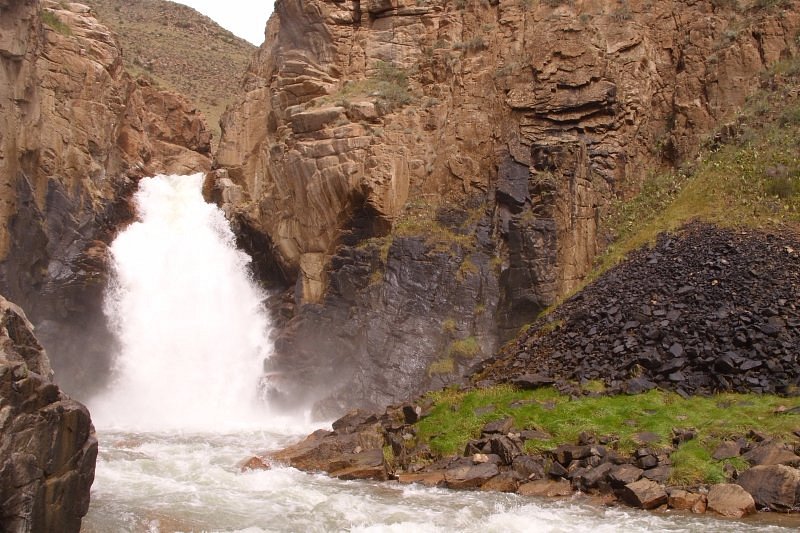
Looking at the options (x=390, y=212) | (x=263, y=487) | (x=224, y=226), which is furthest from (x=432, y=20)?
(x=263, y=487)

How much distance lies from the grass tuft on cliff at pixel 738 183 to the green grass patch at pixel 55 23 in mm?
24193

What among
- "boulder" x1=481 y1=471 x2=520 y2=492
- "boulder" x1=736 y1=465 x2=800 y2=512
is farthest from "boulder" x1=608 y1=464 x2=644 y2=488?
"boulder" x1=481 y1=471 x2=520 y2=492

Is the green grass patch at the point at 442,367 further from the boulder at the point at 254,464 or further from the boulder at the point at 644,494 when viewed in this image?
the boulder at the point at 644,494

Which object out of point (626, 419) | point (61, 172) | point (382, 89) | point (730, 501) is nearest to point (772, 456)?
point (730, 501)

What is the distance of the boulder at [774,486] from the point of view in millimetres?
11555

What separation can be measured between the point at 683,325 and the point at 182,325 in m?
19.9

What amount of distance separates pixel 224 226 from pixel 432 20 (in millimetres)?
12991

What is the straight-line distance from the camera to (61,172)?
2933cm

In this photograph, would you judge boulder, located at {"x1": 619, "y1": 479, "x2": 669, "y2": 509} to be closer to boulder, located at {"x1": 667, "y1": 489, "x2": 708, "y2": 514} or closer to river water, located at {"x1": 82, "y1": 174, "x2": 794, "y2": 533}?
boulder, located at {"x1": 667, "y1": 489, "x2": 708, "y2": 514}

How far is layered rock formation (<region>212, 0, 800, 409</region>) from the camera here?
24984mm

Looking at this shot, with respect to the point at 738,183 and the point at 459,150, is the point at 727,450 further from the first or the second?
the point at 459,150

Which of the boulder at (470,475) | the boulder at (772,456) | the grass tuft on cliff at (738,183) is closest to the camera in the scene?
the boulder at (772,456)

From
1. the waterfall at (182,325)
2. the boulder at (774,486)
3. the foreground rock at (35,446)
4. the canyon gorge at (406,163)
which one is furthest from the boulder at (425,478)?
the waterfall at (182,325)

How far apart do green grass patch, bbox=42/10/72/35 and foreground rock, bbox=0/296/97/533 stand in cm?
2547
